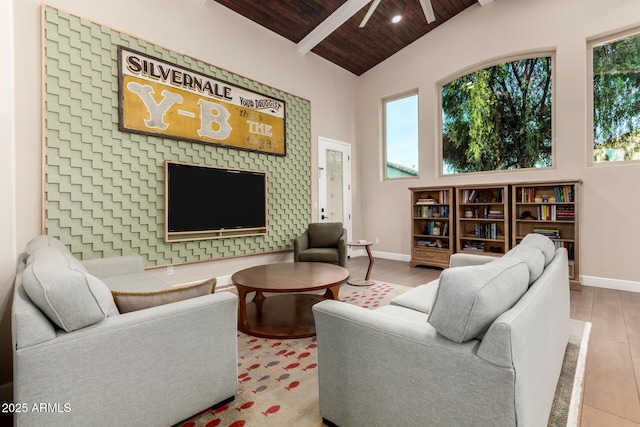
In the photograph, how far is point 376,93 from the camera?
6.19m

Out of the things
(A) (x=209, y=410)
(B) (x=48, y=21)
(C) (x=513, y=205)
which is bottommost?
(A) (x=209, y=410)

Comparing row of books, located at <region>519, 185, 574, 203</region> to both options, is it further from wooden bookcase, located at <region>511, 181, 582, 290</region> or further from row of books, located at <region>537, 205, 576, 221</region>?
row of books, located at <region>537, 205, 576, 221</region>

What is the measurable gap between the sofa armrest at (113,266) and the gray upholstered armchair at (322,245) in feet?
6.71

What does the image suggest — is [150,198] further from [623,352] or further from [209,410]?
[623,352]

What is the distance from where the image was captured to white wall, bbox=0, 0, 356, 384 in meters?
1.78

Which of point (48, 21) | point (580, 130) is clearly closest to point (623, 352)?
point (580, 130)

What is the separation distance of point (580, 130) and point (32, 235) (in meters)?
6.46

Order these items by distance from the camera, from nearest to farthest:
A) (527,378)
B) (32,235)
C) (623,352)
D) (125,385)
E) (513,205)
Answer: (527,378), (125,385), (623,352), (32,235), (513,205)

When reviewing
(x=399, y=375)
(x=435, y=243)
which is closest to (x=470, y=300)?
(x=399, y=375)

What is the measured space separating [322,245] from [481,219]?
2519mm

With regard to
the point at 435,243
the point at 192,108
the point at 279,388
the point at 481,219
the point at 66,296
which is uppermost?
the point at 192,108

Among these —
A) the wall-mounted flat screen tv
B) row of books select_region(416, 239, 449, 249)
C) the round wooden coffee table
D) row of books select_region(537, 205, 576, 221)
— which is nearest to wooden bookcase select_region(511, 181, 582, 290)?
row of books select_region(537, 205, 576, 221)

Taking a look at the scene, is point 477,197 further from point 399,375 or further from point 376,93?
point 399,375

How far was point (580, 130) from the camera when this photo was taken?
13.2 feet
